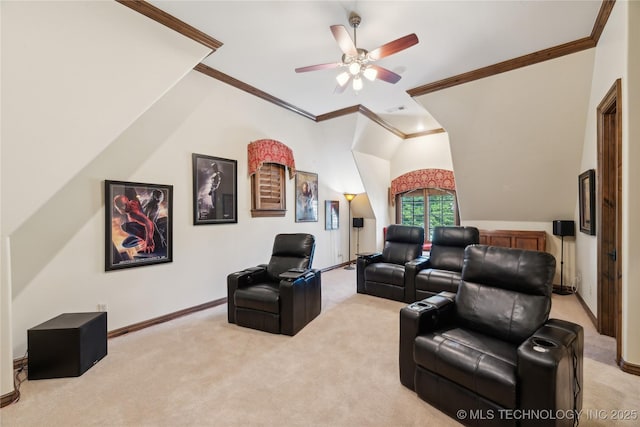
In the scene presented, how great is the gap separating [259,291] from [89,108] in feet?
7.62

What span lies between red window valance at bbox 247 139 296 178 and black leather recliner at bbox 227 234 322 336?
4.44 ft

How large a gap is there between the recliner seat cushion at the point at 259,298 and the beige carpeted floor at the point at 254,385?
0.92 feet

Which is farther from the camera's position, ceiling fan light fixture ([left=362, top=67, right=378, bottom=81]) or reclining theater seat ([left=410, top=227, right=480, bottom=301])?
reclining theater seat ([left=410, top=227, right=480, bottom=301])

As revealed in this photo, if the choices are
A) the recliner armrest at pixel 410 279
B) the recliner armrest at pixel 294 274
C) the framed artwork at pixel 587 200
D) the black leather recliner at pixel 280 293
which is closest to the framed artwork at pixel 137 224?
the black leather recliner at pixel 280 293

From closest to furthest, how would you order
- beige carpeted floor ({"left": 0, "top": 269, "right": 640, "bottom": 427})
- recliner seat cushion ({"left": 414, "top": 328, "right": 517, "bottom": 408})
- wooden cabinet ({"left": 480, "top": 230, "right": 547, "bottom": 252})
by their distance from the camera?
recliner seat cushion ({"left": 414, "top": 328, "right": 517, "bottom": 408})
beige carpeted floor ({"left": 0, "top": 269, "right": 640, "bottom": 427})
wooden cabinet ({"left": 480, "top": 230, "right": 547, "bottom": 252})

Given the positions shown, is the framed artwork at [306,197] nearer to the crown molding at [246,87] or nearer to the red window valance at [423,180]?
the crown molding at [246,87]

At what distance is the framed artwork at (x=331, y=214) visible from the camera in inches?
237

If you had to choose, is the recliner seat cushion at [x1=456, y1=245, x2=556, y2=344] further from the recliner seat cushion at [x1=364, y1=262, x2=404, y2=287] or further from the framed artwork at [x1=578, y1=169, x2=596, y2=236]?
the framed artwork at [x1=578, y1=169, x2=596, y2=236]

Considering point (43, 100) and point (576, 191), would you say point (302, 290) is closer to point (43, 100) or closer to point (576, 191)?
point (43, 100)

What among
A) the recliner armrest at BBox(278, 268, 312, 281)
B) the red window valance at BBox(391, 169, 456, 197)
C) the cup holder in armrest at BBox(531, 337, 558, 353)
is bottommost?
the cup holder in armrest at BBox(531, 337, 558, 353)

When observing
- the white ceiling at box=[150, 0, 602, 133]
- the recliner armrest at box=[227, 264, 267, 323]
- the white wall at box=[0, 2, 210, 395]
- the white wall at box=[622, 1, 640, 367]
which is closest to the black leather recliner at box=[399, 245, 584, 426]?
the white wall at box=[622, 1, 640, 367]

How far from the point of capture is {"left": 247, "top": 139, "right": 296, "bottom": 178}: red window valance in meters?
4.28

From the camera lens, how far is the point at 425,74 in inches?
151

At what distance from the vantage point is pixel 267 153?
441 centimetres
